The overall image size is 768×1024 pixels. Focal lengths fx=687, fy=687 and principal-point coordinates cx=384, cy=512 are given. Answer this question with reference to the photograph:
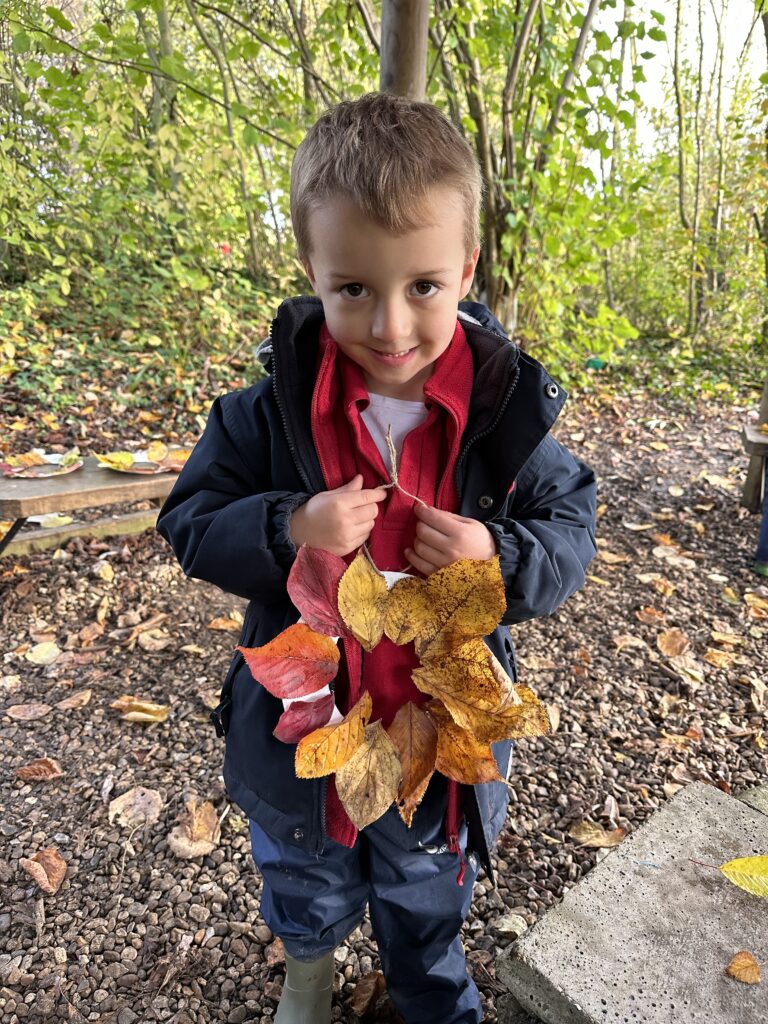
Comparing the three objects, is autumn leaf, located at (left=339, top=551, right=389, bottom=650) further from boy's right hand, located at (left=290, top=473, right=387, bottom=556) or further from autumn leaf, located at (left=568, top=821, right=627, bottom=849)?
autumn leaf, located at (left=568, top=821, right=627, bottom=849)

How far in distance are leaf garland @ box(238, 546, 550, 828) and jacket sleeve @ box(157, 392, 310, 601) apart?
141 millimetres

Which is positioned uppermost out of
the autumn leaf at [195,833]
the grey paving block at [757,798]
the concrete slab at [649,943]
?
the concrete slab at [649,943]

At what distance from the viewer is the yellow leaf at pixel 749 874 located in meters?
1.34

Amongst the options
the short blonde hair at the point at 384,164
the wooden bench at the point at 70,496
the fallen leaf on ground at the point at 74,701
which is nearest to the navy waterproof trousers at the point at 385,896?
the short blonde hair at the point at 384,164

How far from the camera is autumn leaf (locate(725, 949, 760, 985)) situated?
3.86 ft

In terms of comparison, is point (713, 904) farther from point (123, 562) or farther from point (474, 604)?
point (123, 562)

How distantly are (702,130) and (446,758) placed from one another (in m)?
9.06

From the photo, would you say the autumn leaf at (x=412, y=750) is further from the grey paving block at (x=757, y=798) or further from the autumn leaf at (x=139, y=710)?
A: the autumn leaf at (x=139, y=710)

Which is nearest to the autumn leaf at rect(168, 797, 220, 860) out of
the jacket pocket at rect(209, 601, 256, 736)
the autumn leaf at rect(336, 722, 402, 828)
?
the jacket pocket at rect(209, 601, 256, 736)

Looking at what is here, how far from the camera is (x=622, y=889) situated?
4.43 ft

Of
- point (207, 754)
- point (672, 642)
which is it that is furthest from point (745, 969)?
point (672, 642)

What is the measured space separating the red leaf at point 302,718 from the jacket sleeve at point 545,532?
0.35 metres

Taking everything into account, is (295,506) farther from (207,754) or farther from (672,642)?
(672,642)

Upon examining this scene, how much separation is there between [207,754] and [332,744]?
145 cm
